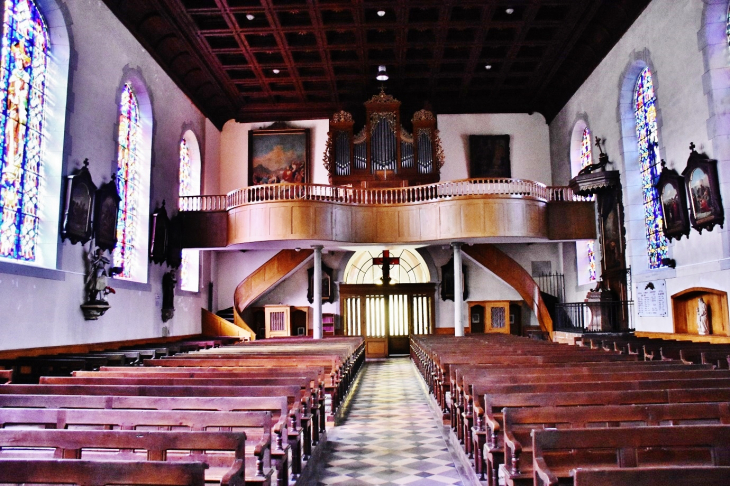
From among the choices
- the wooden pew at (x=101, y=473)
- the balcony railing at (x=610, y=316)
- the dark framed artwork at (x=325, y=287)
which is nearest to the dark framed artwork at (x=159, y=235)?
the dark framed artwork at (x=325, y=287)

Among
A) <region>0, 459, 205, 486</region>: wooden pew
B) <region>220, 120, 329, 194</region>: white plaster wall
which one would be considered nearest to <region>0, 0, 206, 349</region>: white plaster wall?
<region>220, 120, 329, 194</region>: white plaster wall

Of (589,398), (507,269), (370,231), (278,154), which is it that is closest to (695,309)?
(507,269)

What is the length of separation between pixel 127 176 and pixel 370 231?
6622mm

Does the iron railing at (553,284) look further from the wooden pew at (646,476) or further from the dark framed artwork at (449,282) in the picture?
the wooden pew at (646,476)

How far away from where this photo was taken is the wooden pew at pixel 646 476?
6.86 feet

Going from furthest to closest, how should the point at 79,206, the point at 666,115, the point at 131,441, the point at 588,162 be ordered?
1. the point at 588,162
2. the point at 666,115
3. the point at 79,206
4. the point at 131,441

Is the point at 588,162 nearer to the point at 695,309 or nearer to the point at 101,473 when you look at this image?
the point at 695,309

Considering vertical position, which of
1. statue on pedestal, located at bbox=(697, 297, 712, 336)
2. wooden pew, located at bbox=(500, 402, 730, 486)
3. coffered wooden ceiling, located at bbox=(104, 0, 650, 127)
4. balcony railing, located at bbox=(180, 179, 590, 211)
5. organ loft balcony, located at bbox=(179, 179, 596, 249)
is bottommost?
wooden pew, located at bbox=(500, 402, 730, 486)

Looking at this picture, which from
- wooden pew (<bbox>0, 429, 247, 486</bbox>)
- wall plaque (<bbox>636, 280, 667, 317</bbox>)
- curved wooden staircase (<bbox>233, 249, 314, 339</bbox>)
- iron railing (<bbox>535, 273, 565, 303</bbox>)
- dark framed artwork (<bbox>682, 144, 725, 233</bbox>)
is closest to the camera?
wooden pew (<bbox>0, 429, 247, 486</bbox>)

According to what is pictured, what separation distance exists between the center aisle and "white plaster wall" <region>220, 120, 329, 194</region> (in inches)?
422

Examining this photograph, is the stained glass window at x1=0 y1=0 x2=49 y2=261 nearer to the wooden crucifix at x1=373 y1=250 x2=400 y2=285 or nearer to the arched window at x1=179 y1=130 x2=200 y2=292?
the arched window at x1=179 y1=130 x2=200 y2=292

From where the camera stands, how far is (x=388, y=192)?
17.7 m

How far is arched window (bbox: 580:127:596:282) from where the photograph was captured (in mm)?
16516

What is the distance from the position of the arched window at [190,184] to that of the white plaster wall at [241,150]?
2.02m
